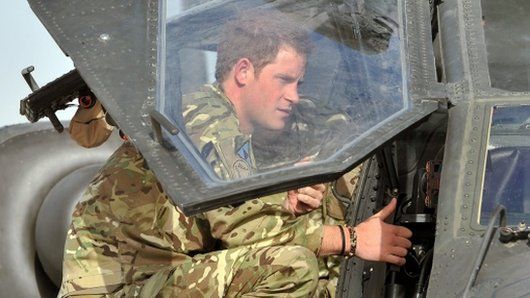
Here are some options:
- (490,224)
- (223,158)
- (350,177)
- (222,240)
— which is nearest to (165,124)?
(223,158)

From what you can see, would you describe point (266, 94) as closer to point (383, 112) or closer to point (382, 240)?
point (383, 112)

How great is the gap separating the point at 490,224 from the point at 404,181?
1.02 meters

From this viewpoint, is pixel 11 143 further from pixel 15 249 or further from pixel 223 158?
pixel 223 158

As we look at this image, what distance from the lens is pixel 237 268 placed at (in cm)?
470

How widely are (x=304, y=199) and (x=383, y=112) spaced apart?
63 cm

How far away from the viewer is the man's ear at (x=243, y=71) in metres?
4.48

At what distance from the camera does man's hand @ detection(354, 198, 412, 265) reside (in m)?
4.64

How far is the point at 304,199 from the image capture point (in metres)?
4.90

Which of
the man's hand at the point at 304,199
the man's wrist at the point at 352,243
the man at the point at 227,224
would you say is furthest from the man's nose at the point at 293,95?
the man's wrist at the point at 352,243

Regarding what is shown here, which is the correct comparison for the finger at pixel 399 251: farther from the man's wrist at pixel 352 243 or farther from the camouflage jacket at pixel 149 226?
the camouflage jacket at pixel 149 226

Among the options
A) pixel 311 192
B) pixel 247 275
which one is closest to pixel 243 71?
pixel 311 192

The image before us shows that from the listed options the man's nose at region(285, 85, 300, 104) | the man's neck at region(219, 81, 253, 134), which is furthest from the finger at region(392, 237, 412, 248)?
the man's neck at region(219, 81, 253, 134)

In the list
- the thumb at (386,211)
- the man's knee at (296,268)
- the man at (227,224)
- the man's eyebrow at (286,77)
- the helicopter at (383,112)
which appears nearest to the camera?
the helicopter at (383,112)

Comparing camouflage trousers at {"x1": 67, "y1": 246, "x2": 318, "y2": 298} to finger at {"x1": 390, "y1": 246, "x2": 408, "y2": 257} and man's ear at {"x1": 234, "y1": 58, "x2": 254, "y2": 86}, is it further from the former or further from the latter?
man's ear at {"x1": 234, "y1": 58, "x2": 254, "y2": 86}
